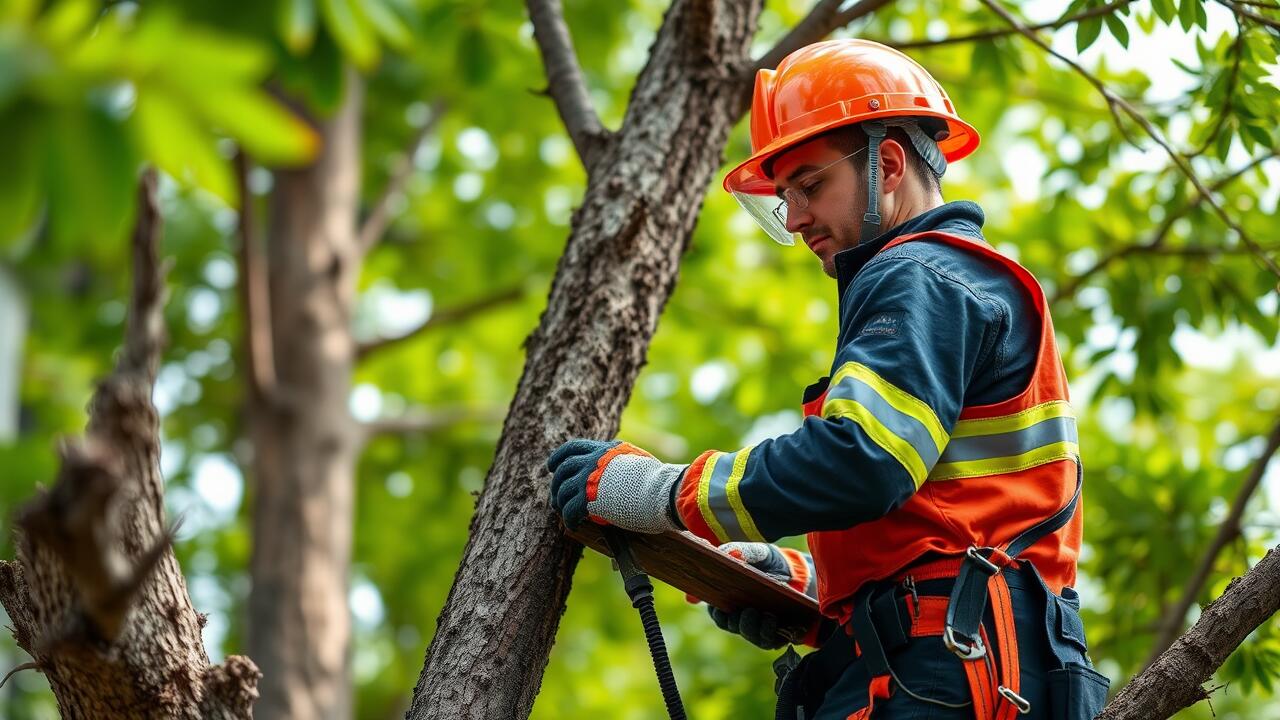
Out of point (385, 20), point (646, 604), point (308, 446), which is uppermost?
point (308, 446)

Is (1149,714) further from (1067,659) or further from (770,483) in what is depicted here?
(770,483)

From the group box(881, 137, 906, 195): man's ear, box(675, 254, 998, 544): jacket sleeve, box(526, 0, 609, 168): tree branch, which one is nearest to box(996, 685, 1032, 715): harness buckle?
box(675, 254, 998, 544): jacket sleeve

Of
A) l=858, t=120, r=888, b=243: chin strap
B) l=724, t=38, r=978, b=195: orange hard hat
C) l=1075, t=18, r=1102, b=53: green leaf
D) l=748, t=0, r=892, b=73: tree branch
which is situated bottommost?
l=858, t=120, r=888, b=243: chin strap

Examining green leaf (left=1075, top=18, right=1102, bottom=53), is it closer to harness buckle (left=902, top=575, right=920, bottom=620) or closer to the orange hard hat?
the orange hard hat

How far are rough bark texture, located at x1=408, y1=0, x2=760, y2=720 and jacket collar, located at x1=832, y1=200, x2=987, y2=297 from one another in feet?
2.20

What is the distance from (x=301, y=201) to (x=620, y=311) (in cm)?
490

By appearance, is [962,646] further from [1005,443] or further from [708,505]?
[708,505]

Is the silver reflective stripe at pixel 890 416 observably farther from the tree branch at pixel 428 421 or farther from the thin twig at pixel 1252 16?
the tree branch at pixel 428 421

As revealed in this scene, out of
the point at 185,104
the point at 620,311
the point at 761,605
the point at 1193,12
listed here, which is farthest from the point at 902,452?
the point at 1193,12

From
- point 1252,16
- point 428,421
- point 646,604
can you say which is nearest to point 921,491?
point 646,604

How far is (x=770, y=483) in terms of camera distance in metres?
2.26

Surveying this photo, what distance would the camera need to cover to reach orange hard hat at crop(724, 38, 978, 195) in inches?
109

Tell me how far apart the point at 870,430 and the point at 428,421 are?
5.88 metres

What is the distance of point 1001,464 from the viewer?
2.38 meters
